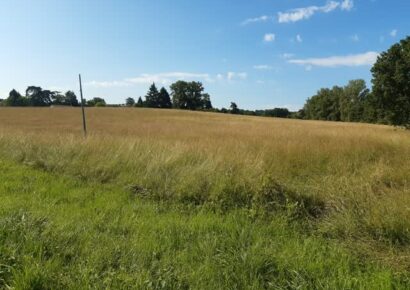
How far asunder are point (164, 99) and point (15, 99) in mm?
39560

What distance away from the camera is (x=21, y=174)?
352 inches

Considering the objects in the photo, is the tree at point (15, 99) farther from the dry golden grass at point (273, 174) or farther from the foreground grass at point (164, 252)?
the foreground grass at point (164, 252)

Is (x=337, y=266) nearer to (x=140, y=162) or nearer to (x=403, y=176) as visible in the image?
(x=403, y=176)

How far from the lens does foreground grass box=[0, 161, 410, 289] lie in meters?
3.70

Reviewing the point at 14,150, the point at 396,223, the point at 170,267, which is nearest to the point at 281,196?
the point at 396,223

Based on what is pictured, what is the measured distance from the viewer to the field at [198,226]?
3811mm

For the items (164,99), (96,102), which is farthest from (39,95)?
(164,99)

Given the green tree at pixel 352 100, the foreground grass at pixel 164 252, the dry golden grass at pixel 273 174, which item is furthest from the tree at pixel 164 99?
the foreground grass at pixel 164 252

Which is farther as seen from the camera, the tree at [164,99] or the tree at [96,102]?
the tree at [164,99]

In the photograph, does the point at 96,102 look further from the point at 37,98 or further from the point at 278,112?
the point at 278,112

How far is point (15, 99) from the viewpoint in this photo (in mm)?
101750

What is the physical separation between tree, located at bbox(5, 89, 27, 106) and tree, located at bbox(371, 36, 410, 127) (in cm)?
9091

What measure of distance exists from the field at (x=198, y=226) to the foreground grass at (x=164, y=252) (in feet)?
0.05

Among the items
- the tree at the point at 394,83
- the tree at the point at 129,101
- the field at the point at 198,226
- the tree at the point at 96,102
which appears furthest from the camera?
the tree at the point at 129,101
